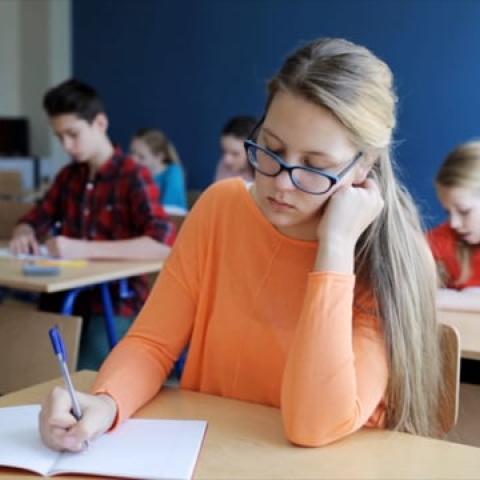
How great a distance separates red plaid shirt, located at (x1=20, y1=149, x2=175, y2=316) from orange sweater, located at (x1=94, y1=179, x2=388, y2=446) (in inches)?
54.0

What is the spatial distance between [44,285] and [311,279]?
4.18ft

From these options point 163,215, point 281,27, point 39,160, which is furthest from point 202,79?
point 163,215

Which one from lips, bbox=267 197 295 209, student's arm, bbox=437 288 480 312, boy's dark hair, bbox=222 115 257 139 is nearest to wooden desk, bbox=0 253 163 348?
student's arm, bbox=437 288 480 312

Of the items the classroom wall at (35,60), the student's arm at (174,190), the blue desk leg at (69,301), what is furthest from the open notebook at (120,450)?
the classroom wall at (35,60)

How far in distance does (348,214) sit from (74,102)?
1858 millimetres

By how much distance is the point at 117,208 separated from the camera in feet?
9.07

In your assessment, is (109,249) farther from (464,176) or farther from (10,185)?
(10,185)

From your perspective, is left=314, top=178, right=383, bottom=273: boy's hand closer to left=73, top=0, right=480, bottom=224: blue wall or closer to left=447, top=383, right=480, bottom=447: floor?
left=447, top=383, right=480, bottom=447: floor

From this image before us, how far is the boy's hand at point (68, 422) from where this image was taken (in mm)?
971

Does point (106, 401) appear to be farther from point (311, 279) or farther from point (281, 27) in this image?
point (281, 27)

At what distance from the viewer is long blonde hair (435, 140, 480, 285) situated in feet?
8.30

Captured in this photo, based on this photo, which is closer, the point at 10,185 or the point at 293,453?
the point at 293,453

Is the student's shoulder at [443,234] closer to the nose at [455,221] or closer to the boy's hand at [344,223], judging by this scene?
the nose at [455,221]

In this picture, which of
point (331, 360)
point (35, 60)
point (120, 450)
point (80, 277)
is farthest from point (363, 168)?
point (35, 60)
